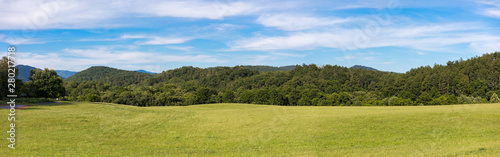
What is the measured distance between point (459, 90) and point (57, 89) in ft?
430

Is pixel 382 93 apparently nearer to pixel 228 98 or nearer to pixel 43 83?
pixel 228 98

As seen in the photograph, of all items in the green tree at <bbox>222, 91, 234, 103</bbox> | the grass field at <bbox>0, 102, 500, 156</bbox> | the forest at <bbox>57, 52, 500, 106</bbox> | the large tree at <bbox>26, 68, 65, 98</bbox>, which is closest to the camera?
the grass field at <bbox>0, 102, 500, 156</bbox>

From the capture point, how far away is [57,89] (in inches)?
2335

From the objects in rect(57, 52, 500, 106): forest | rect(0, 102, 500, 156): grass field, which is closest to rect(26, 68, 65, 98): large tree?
rect(0, 102, 500, 156): grass field

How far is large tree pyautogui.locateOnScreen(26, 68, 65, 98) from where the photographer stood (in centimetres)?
5609

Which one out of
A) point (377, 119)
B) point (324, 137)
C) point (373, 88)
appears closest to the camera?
point (324, 137)

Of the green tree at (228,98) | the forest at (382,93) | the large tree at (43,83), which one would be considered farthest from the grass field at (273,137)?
the green tree at (228,98)

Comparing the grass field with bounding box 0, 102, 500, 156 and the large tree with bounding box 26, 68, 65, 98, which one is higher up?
the large tree with bounding box 26, 68, 65, 98

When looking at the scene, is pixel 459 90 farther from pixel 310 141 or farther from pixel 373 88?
pixel 310 141

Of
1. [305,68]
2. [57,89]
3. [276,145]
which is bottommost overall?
[276,145]

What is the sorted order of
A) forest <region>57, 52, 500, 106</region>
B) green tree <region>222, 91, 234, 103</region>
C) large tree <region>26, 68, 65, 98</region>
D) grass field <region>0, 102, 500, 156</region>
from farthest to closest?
1. green tree <region>222, 91, 234, 103</region>
2. forest <region>57, 52, 500, 106</region>
3. large tree <region>26, 68, 65, 98</region>
4. grass field <region>0, 102, 500, 156</region>

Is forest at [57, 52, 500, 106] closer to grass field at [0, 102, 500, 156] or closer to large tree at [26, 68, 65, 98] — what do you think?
large tree at [26, 68, 65, 98]

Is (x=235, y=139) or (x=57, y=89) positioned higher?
(x=57, y=89)

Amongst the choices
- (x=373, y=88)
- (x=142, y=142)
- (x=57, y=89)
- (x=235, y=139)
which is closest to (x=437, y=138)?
(x=235, y=139)
